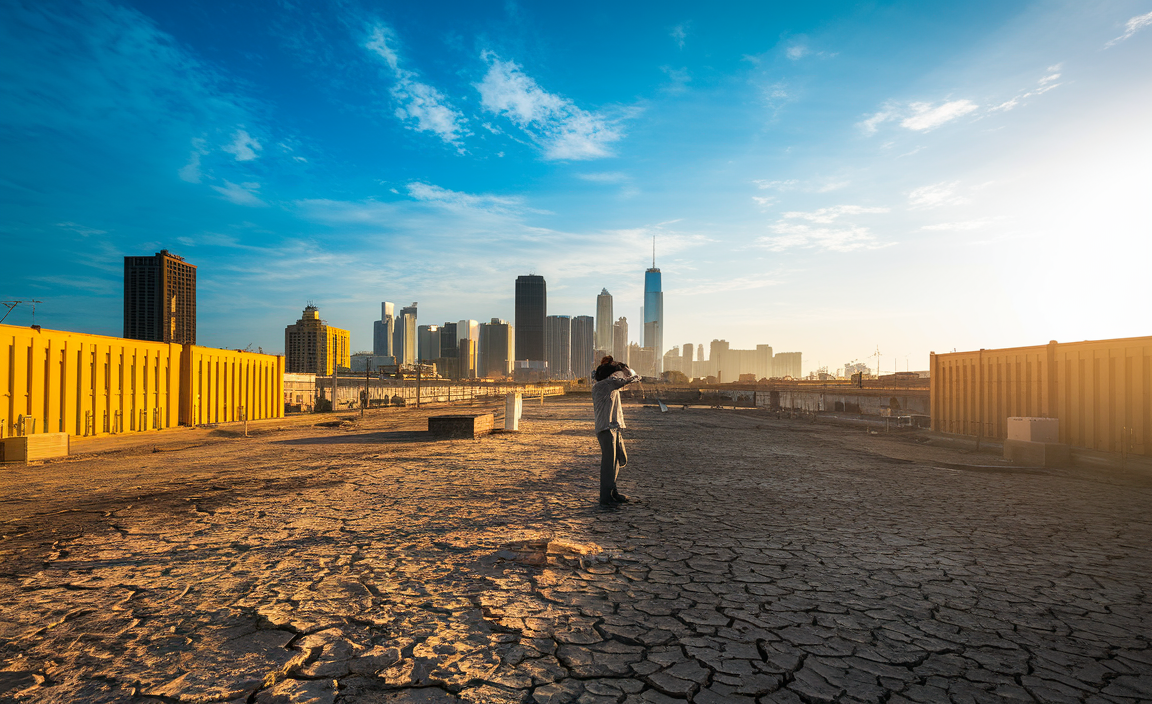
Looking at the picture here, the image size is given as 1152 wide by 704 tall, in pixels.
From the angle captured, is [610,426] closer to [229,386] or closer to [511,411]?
[511,411]

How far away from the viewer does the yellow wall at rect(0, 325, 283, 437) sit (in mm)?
16031

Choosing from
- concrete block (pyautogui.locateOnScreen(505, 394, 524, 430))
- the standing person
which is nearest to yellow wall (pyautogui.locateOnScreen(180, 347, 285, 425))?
concrete block (pyautogui.locateOnScreen(505, 394, 524, 430))

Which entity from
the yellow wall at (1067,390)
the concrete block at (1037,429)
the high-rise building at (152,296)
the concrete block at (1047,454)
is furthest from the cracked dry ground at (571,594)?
the high-rise building at (152,296)

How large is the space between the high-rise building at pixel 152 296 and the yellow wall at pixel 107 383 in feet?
223

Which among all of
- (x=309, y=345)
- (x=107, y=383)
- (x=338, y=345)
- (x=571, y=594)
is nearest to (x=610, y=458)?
(x=571, y=594)

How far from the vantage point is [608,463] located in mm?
7625

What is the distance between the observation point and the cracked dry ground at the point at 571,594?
3143 mm

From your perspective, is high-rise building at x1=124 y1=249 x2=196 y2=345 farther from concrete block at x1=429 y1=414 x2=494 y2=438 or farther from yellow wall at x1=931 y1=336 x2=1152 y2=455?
yellow wall at x1=931 y1=336 x2=1152 y2=455

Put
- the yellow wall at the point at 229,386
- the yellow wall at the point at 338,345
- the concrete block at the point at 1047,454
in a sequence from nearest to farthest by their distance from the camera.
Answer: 1. the concrete block at the point at 1047,454
2. the yellow wall at the point at 229,386
3. the yellow wall at the point at 338,345

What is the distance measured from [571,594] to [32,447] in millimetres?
16184

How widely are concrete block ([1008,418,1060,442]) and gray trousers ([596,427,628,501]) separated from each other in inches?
448

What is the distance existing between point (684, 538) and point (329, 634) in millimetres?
3856

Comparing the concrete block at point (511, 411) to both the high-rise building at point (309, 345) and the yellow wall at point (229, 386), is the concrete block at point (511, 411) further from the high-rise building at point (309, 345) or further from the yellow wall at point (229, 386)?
the high-rise building at point (309, 345)

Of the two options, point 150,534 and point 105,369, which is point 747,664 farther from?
point 105,369
